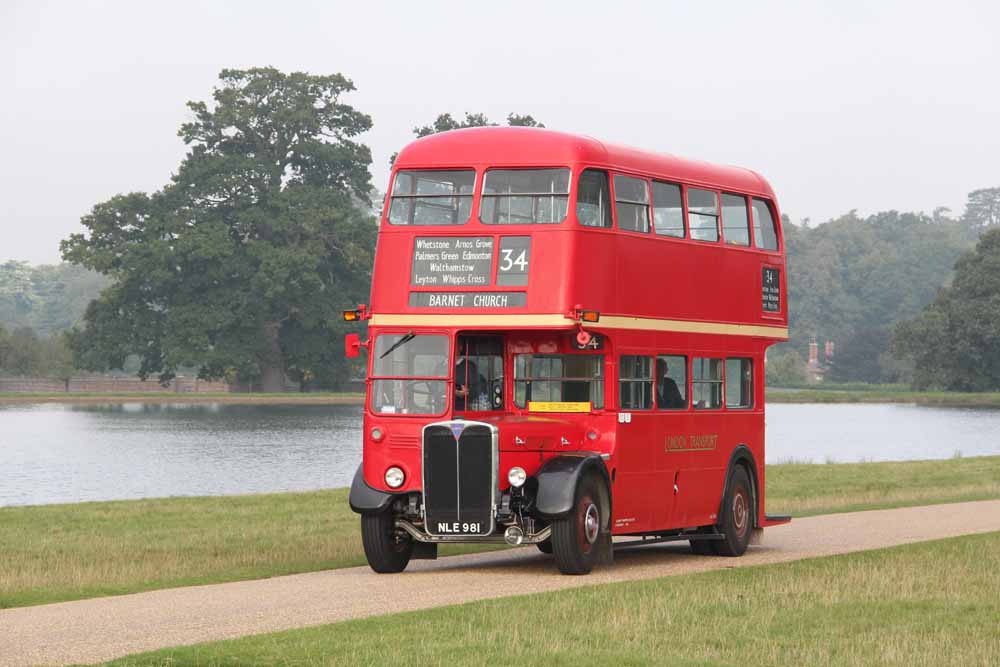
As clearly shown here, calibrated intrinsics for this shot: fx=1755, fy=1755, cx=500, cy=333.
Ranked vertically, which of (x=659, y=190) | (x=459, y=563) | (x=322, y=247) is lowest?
(x=459, y=563)

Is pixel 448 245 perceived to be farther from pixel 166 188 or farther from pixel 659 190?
pixel 166 188

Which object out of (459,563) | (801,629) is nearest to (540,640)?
(801,629)

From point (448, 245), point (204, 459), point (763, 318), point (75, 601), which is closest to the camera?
point (75, 601)

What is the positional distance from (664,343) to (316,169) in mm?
87960

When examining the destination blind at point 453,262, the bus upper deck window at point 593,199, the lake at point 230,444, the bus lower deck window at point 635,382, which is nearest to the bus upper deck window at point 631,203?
the bus upper deck window at point 593,199

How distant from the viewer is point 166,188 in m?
104

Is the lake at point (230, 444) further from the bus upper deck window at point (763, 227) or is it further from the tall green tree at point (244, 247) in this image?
the bus upper deck window at point (763, 227)

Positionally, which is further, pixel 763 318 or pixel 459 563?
pixel 763 318

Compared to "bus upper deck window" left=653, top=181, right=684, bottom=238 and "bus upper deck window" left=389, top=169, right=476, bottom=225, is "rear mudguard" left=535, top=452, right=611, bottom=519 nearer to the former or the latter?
"bus upper deck window" left=389, top=169, right=476, bottom=225

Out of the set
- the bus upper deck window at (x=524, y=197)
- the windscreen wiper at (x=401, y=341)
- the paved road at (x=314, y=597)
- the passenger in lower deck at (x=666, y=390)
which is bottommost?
the paved road at (x=314, y=597)

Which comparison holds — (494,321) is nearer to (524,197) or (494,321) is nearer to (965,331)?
(524,197)

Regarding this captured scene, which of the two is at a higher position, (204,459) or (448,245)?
(448,245)

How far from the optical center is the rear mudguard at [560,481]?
59.1 feet

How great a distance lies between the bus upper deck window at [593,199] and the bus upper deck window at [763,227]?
153 inches
